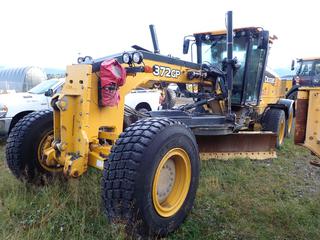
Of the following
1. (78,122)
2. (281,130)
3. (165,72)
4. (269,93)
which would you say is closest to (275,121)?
(281,130)

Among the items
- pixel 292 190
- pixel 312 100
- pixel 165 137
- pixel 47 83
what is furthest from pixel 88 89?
pixel 47 83

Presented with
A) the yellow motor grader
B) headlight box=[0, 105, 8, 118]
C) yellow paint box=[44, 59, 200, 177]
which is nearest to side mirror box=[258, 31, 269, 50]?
the yellow motor grader

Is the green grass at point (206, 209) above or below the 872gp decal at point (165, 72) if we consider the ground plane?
below

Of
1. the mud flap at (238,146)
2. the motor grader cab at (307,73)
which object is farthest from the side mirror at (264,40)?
the motor grader cab at (307,73)

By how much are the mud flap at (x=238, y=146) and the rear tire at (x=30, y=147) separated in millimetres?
2823

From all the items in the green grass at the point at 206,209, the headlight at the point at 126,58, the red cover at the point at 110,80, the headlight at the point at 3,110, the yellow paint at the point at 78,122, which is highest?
the headlight at the point at 126,58

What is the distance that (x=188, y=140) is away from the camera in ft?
12.1

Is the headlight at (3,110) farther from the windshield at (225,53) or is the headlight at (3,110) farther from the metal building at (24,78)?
the metal building at (24,78)

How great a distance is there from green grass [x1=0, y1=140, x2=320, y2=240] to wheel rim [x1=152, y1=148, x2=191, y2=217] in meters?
0.27

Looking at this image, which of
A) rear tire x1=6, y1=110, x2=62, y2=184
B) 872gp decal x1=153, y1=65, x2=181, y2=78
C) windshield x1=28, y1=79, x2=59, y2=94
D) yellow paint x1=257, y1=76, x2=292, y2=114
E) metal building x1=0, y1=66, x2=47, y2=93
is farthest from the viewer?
metal building x1=0, y1=66, x2=47, y2=93

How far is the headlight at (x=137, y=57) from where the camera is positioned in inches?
157

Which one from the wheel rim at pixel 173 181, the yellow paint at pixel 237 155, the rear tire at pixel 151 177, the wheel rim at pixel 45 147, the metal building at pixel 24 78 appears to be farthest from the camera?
the metal building at pixel 24 78

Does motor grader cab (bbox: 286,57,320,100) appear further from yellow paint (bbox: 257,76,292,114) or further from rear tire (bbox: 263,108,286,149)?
rear tire (bbox: 263,108,286,149)

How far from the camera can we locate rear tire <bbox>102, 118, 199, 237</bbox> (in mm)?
2996
